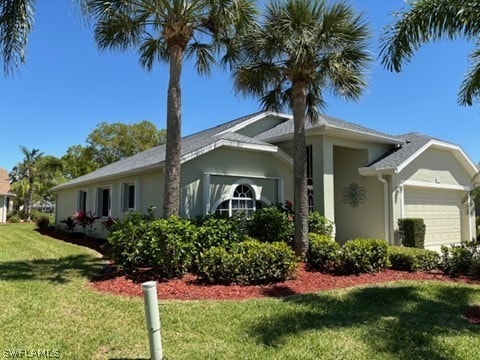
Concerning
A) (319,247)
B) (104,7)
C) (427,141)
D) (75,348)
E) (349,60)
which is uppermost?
(104,7)

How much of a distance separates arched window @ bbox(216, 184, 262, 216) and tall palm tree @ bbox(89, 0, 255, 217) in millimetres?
3658

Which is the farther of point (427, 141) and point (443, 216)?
point (443, 216)

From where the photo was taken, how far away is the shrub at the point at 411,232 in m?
14.7

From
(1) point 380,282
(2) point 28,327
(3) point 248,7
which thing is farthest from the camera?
(3) point 248,7

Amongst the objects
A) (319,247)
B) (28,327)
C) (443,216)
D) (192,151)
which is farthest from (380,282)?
(443,216)

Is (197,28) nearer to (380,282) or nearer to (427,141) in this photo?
(380,282)

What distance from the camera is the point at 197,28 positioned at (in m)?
10.8

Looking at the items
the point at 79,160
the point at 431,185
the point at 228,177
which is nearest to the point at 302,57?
the point at 228,177

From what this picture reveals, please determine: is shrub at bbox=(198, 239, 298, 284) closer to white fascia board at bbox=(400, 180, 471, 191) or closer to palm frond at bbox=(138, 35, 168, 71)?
palm frond at bbox=(138, 35, 168, 71)

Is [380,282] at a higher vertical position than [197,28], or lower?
lower

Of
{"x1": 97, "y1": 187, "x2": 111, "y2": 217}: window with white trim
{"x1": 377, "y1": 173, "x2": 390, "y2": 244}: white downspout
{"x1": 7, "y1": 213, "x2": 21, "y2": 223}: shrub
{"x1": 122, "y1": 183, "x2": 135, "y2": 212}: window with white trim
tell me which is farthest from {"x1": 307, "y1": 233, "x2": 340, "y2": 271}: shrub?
{"x1": 7, "y1": 213, "x2": 21, "y2": 223}: shrub

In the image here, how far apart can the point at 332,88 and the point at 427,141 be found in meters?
7.83

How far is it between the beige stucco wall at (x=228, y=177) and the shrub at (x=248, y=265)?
352 centimetres

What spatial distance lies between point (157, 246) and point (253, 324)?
3.73 meters
